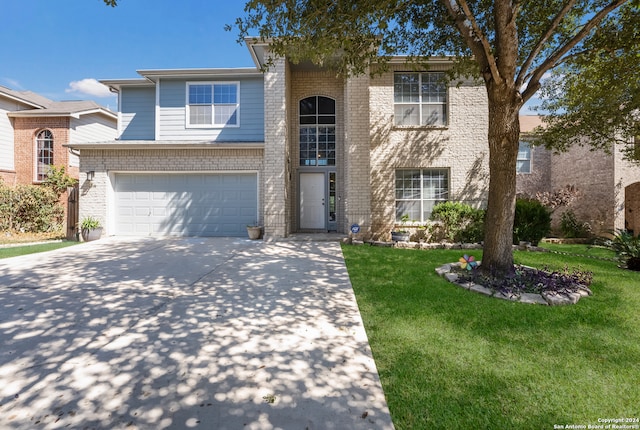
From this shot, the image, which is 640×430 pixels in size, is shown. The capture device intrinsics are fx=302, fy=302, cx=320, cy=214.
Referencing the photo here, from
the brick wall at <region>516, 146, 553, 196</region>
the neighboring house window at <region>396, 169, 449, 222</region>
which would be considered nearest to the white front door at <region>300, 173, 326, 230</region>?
the neighboring house window at <region>396, 169, 449, 222</region>

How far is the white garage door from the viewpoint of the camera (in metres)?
10.9

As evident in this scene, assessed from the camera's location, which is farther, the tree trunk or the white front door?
the white front door

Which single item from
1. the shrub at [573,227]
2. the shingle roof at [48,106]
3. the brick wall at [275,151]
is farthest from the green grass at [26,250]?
the shrub at [573,227]

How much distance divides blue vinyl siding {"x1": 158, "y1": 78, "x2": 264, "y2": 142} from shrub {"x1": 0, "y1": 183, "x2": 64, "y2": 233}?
5.48 m

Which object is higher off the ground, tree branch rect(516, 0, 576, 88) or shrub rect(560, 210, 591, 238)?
tree branch rect(516, 0, 576, 88)

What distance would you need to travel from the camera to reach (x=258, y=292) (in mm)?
4766

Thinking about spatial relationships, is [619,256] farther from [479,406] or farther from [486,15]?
[479,406]

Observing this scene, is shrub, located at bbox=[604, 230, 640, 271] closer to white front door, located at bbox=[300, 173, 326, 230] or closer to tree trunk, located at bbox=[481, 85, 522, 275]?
tree trunk, located at bbox=[481, 85, 522, 275]

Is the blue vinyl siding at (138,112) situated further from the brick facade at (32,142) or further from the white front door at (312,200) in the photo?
the white front door at (312,200)

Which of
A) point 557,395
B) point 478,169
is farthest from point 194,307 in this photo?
point 478,169

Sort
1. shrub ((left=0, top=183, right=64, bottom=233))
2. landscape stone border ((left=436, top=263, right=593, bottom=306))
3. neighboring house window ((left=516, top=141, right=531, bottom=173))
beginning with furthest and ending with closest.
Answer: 1. neighboring house window ((left=516, top=141, right=531, bottom=173))
2. shrub ((left=0, top=183, right=64, bottom=233))
3. landscape stone border ((left=436, top=263, right=593, bottom=306))

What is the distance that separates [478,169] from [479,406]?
397 inches

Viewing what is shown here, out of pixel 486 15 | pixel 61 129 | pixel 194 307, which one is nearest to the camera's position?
pixel 194 307

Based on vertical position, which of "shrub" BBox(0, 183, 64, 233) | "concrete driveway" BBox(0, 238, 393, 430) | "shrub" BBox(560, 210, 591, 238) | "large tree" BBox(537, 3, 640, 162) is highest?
"large tree" BBox(537, 3, 640, 162)
